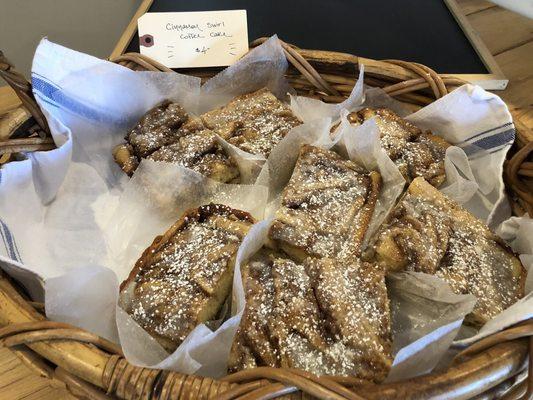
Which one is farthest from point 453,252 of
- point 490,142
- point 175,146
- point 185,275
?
point 175,146

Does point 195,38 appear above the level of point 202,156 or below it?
above

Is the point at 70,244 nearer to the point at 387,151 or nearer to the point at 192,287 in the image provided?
the point at 192,287

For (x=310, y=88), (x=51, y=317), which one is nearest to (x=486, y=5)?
(x=310, y=88)

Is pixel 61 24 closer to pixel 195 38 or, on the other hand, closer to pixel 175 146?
pixel 195 38

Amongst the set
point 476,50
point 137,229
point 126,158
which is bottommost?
point 137,229

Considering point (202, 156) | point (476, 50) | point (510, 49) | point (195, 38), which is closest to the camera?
point (202, 156)

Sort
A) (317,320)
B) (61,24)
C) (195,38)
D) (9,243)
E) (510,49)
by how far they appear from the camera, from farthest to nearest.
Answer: (61,24) < (510,49) < (195,38) < (9,243) < (317,320)

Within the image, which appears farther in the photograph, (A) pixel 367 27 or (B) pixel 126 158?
(A) pixel 367 27

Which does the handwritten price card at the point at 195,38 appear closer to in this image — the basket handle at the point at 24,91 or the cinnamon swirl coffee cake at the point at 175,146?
the cinnamon swirl coffee cake at the point at 175,146
